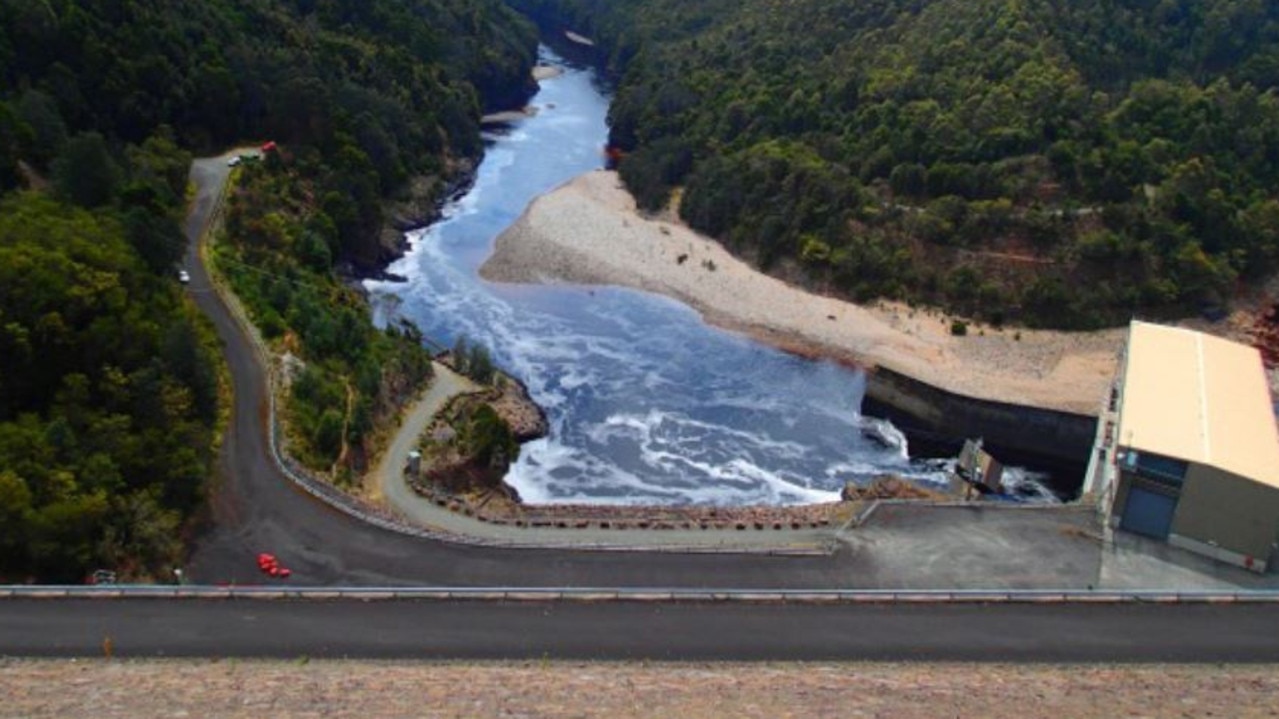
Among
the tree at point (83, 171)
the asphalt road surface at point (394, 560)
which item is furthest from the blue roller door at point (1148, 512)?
the tree at point (83, 171)

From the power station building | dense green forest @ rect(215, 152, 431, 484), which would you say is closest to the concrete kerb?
the power station building

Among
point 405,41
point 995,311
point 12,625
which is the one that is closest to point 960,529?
point 12,625

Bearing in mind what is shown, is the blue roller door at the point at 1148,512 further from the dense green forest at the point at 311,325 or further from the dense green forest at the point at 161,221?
the dense green forest at the point at 161,221

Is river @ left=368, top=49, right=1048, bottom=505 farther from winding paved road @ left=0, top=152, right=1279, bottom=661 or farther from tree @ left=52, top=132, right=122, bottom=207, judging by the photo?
tree @ left=52, top=132, right=122, bottom=207

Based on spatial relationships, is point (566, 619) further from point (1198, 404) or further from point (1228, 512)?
point (1198, 404)

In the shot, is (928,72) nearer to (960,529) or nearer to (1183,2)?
(1183,2)

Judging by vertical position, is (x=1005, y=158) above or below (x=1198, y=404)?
above

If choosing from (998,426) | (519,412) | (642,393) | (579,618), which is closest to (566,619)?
(579,618)
